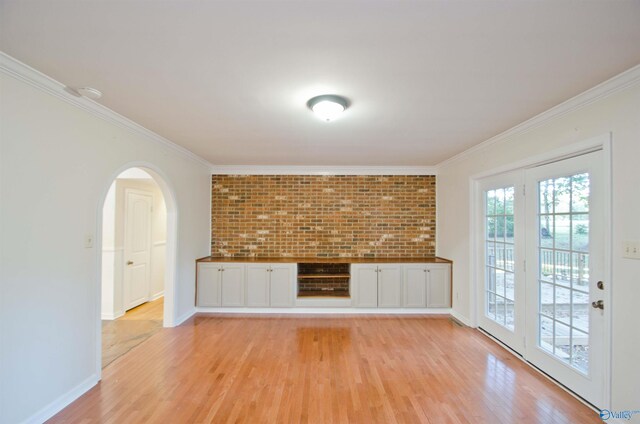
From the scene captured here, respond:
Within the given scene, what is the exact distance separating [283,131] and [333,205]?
2.18 meters

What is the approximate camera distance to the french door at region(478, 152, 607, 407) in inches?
86.5

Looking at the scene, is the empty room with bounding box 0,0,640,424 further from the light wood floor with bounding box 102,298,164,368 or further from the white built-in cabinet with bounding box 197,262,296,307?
the white built-in cabinet with bounding box 197,262,296,307

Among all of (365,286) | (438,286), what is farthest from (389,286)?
(438,286)

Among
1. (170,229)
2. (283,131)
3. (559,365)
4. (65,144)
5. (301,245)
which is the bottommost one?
(559,365)

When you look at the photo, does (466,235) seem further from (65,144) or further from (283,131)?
(65,144)

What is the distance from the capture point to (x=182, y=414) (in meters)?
2.13

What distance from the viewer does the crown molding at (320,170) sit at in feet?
16.3

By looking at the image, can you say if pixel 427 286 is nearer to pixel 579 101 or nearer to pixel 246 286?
pixel 246 286

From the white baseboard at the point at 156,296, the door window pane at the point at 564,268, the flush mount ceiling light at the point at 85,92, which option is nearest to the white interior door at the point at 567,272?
the door window pane at the point at 564,268

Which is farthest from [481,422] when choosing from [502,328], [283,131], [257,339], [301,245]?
[301,245]

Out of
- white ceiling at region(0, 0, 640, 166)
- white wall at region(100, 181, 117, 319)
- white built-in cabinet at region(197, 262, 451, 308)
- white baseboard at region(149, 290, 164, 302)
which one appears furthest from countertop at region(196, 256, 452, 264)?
white ceiling at region(0, 0, 640, 166)

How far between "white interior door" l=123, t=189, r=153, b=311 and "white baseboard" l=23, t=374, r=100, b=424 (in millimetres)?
2244

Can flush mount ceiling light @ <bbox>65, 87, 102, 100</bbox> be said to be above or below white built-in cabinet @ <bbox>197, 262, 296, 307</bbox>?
above

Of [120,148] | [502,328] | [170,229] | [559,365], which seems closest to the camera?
[559,365]
